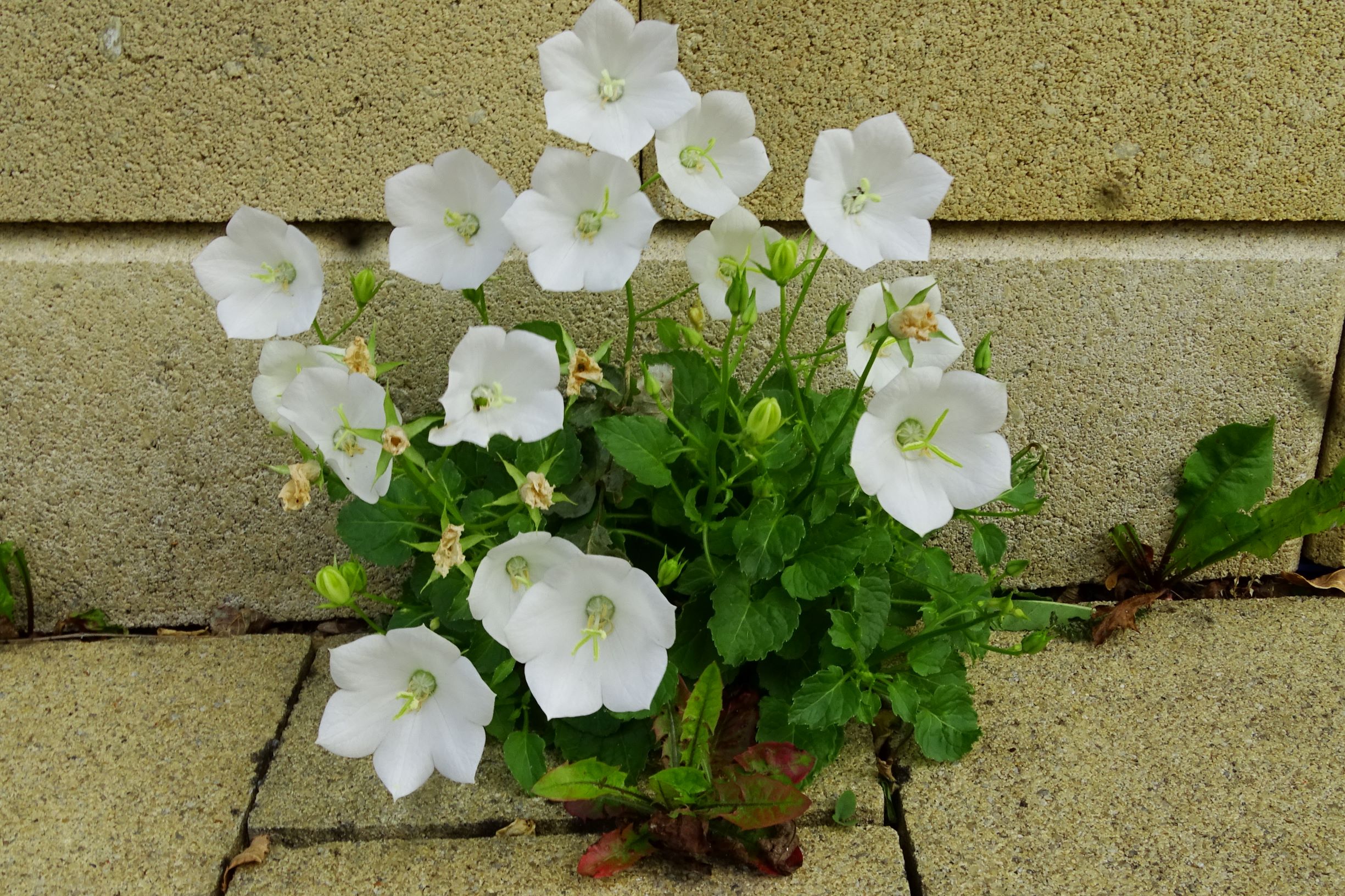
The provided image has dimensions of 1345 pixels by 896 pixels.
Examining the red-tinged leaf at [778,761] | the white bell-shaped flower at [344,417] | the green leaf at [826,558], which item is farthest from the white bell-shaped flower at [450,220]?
the red-tinged leaf at [778,761]

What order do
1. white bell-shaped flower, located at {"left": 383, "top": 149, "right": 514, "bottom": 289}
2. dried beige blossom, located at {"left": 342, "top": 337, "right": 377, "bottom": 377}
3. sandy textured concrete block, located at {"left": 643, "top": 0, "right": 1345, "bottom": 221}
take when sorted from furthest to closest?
sandy textured concrete block, located at {"left": 643, "top": 0, "right": 1345, "bottom": 221} < white bell-shaped flower, located at {"left": 383, "top": 149, "right": 514, "bottom": 289} < dried beige blossom, located at {"left": 342, "top": 337, "right": 377, "bottom": 377}

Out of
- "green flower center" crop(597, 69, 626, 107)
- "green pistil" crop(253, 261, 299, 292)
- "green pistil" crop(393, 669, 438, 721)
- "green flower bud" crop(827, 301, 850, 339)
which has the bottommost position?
"green pistil" crop(393, 669, 438, 721)

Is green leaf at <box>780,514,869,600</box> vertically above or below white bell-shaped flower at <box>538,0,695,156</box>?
below

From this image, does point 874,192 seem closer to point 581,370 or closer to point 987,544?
point 581,370

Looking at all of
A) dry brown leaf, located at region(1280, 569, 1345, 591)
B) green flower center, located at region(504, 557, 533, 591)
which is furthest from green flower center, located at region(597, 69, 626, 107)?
dry brown leaf, located at region(1280, 569, 1345, 591)

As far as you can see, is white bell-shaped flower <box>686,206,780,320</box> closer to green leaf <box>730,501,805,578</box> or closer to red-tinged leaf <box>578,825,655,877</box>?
green leaf <box>730,501,805,578</box>

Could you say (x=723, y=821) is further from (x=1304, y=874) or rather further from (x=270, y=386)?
(x=270, y=386)

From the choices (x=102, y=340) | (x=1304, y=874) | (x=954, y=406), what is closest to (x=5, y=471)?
(x=102, y=340)

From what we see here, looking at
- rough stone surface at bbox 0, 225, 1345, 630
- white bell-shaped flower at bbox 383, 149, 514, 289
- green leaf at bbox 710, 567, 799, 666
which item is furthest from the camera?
rough stone surface at bbox 0, 225, 1345, 630
